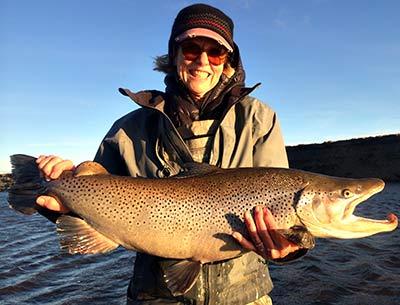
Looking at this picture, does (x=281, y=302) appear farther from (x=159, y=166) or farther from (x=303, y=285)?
(x=159, y=166)

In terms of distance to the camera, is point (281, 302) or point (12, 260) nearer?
point (281, 302)

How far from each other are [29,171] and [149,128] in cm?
101

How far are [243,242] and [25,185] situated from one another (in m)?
1.74

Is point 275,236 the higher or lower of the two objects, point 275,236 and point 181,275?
the higher

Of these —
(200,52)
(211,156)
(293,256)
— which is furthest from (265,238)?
(200,52)

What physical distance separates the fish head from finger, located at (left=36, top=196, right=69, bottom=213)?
1835 mm

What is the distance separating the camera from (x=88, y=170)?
3664mm

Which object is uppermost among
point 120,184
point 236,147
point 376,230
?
point 236,147

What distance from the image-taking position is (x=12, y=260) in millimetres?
10391

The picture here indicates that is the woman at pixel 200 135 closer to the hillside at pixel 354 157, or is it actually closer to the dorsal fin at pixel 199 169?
the dorsal fin at pixel 199 169

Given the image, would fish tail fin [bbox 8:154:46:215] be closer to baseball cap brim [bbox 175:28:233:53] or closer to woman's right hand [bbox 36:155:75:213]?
woman's right hand [bbox 36:155:75:213]

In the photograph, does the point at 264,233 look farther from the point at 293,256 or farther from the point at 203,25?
the point at 203,25

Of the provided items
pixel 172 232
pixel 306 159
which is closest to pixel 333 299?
pixel 172 232

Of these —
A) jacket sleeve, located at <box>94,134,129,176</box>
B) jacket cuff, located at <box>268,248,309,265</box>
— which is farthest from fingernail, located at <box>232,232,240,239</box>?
jacket sleeve, located at <box>94,134,129,176</box>
